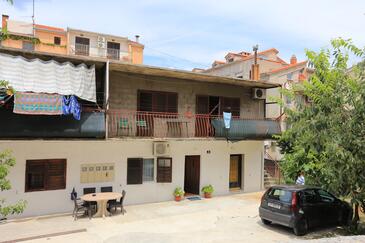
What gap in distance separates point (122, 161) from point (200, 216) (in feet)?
14.4

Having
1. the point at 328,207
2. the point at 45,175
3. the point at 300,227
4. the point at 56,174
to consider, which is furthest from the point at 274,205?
the point at 45,175

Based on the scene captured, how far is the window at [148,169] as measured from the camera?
48.4 ft

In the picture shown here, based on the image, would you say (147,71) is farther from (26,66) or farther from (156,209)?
(156,209)

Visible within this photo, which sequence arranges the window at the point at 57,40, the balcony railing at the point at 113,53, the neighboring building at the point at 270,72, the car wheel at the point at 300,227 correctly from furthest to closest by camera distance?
the window at the point at 57,40, the balcony railing at the point at 113,53, the neighboring building at the point at 270,72, the car wheel at the point at 300,227

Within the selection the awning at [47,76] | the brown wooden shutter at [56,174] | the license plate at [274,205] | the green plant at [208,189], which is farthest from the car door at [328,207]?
the brown wooden shutter at [56,174]

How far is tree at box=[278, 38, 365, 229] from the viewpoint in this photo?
8.66 metres

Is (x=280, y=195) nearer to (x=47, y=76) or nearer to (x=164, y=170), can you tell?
(x=164, y=170)

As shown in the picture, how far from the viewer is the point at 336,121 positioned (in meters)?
8.98

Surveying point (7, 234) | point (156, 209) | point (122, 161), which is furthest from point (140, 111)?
point (7, 234)

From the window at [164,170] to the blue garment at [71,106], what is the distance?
5.33 metres

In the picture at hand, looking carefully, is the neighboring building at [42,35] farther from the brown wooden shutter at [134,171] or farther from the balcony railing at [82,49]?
the brown wooden shutter at [134,171]

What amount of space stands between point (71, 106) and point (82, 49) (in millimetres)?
24014

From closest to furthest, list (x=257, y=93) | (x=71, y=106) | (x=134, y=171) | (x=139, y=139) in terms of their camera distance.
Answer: (x=71, y=106) → (x=139, y=139) → (x=134, y=171) → (x=257, y=93)

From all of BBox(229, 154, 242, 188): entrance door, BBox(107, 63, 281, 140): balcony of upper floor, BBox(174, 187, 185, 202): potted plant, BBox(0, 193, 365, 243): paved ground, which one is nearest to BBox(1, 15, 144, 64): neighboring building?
BBox(107, 63, 281, 140): balcony of upper floor
